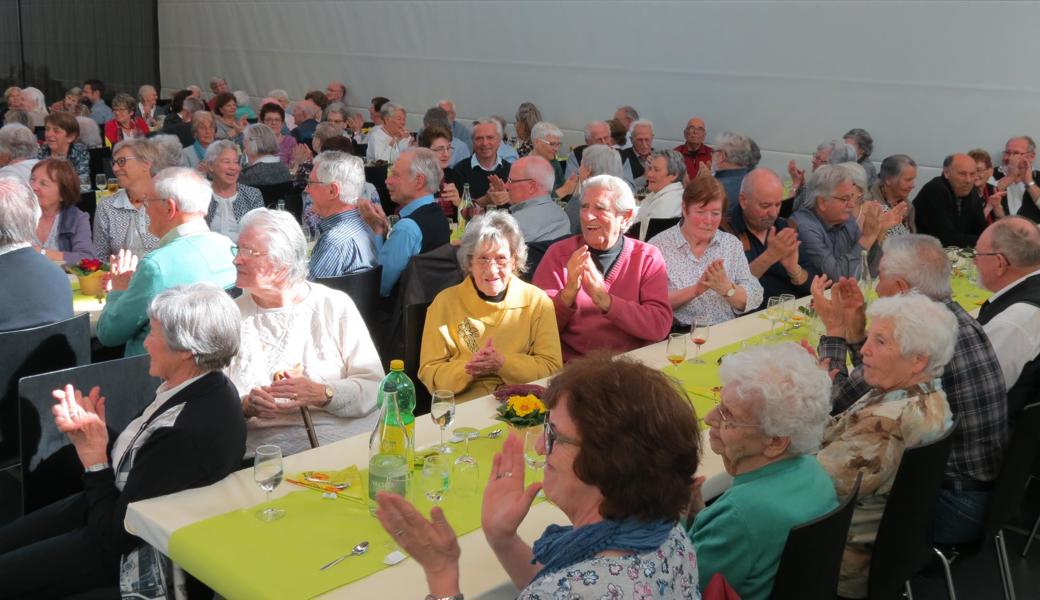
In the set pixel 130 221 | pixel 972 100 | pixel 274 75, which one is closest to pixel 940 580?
pixel 130 221

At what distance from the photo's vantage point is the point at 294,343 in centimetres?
342

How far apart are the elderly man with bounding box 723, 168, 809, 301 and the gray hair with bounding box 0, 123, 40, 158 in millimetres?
4527

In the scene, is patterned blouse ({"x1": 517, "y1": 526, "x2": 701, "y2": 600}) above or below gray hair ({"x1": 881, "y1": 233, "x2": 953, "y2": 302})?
below

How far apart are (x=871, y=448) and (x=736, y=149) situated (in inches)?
179

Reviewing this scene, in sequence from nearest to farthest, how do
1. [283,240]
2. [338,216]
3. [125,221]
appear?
[283,240] < [338,216] < [125,221]

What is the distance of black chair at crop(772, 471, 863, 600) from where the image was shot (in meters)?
2.05

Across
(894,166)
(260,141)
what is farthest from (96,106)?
(894,166)

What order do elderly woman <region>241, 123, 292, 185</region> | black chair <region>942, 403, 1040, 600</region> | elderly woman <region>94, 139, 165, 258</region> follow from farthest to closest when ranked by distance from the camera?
elderly woman <region>241, 123, 292, 185</region> → elderly woman <region>94, 139, 165, 258</region> → black chair <region>942, 403, 1040, 600</region>

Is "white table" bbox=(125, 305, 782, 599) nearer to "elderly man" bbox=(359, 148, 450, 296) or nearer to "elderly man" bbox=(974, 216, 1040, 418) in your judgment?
"elderly man" bbox=(974, 216, 1040, 418)

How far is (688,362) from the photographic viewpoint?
384 cm

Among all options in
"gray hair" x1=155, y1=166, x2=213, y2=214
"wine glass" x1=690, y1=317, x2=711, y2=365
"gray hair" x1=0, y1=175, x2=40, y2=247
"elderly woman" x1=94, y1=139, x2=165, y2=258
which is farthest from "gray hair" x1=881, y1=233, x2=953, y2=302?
"elderly woman" x1=94, y1=139, x2=165, y2=258

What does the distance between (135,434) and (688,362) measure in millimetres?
2049

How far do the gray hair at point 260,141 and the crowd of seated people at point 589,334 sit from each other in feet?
3.41

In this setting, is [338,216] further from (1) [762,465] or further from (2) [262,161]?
(1) [762,465]
